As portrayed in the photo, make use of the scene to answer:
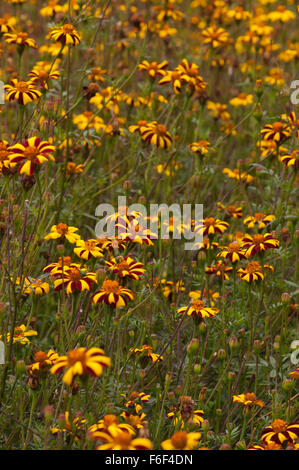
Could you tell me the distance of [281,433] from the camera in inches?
69.6

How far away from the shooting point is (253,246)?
2.40 metres

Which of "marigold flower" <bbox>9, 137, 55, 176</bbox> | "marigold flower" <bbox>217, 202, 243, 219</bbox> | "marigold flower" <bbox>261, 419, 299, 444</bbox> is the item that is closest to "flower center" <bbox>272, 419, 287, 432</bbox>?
"marigold flower" <bbox>261, 419, 299, 444</bbox>

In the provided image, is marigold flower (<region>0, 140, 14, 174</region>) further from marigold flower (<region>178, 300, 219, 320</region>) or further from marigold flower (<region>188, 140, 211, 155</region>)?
marigold flower (<region>188, 140, 211, 155</region>)

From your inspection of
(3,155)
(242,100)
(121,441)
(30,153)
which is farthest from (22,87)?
(242,100)

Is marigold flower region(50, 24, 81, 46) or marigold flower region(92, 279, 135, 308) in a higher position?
marigold flower region(50, 24, 81, 46)

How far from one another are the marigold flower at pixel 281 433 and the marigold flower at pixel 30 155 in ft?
3.21

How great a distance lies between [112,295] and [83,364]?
0.42m

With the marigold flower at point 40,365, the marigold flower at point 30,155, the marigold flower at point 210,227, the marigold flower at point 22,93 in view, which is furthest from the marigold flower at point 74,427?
the marigold flower at point 22,93

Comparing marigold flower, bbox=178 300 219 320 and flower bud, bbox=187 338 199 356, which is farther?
marigold flower, bbox=178 300 219 320

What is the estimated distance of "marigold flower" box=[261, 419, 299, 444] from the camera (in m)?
1.74

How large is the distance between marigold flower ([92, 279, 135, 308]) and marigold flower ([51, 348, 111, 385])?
0.34m

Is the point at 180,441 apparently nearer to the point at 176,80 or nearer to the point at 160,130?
the point at 160,130
